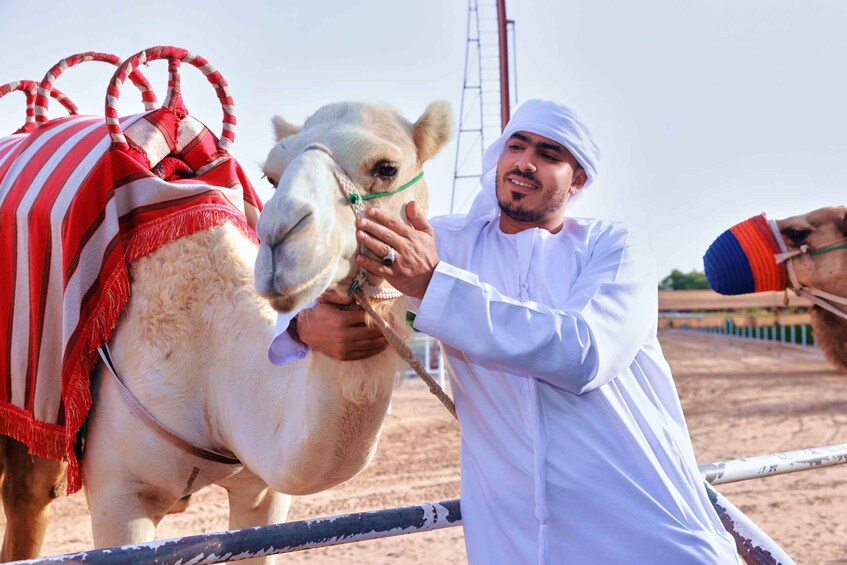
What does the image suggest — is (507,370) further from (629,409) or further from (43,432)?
(43,432)

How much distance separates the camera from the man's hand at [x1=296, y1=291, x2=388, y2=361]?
1.88 meters

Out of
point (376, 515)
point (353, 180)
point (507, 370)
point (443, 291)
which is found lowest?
point (376, 515)

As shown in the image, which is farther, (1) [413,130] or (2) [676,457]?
(1) [413,130]

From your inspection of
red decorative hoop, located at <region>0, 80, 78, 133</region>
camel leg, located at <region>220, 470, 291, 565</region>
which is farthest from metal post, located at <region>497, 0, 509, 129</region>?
camel leg, located at <region>220, 470, 291, 565</region>

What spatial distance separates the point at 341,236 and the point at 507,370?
46 cm

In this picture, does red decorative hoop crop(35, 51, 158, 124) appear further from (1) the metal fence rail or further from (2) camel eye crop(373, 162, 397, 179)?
(1) the metal fence rail

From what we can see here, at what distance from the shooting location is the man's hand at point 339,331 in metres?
1.88

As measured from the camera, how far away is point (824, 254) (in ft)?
11.9

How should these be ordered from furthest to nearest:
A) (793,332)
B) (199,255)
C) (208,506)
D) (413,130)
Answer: (793,332) → (208,506) → (199,255) → (413,130)

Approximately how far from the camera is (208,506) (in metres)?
7.00

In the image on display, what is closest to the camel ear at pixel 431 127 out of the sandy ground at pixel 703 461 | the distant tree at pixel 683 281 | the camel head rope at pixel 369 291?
the camel head rope at pixel 369 291

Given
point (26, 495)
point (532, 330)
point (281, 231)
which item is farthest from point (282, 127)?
point (26, 495)

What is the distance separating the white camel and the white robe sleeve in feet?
0.82

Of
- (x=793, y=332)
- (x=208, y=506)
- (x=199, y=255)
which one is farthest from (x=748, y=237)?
(x=793, y=332)
